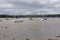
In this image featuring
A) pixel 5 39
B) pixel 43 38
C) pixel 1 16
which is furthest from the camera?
pixel 1 16

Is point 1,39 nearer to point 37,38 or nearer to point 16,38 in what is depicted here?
point 16,38

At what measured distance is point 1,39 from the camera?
2392 centimetres

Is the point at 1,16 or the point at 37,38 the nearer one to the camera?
the point at 37,38

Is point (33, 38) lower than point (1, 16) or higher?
higher

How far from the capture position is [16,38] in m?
25.0

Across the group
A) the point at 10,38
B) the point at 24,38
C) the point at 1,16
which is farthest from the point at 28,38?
the point at 1,16

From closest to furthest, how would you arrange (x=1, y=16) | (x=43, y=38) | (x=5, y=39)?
(x=5, y=39), (x=43, y=38), (x=1, y=16)

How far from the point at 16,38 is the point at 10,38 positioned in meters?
0.75

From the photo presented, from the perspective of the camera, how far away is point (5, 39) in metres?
23.9

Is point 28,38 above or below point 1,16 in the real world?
above

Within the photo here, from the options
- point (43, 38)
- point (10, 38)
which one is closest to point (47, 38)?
point (43, 38)

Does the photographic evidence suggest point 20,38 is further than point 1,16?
No

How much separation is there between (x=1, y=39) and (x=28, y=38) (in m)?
3.21

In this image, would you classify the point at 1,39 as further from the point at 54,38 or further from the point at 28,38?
the point at 54,38
